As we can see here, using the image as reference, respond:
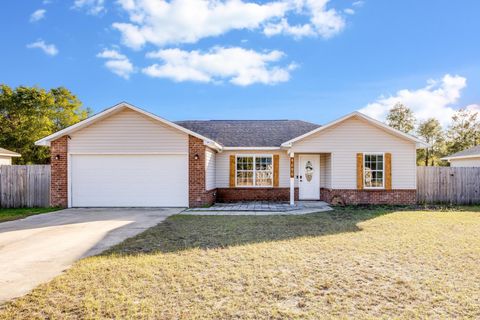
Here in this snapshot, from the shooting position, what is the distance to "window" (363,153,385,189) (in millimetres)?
14148

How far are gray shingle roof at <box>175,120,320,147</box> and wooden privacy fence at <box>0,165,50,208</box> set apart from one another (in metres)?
8.12

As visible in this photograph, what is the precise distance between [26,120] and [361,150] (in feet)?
96.9

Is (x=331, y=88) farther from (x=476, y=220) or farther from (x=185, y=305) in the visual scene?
(x=185, y=305)

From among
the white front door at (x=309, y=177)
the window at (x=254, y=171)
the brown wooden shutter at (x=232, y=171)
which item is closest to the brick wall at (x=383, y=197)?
the white front door at (x=309, y=177)

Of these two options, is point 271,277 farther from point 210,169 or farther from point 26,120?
point 26,120

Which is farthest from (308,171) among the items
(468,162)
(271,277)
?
(468,162)

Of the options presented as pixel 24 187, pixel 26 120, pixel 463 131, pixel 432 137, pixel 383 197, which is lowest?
pixel 383 197

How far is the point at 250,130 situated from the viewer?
1806cm

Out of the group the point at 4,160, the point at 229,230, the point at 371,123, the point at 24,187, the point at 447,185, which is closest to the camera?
the point at 229,230

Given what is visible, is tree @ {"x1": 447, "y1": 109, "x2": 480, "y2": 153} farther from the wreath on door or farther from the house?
the wreath on door

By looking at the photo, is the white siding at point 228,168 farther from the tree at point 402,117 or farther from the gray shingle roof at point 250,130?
the tree at point 402,117

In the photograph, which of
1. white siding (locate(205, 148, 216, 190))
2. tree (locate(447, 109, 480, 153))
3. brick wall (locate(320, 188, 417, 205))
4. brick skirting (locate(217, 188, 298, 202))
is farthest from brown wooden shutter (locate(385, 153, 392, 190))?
tree (locate(447, 109, 480, 153))

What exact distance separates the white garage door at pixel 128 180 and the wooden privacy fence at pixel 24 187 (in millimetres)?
1520

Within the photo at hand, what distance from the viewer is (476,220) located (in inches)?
398
